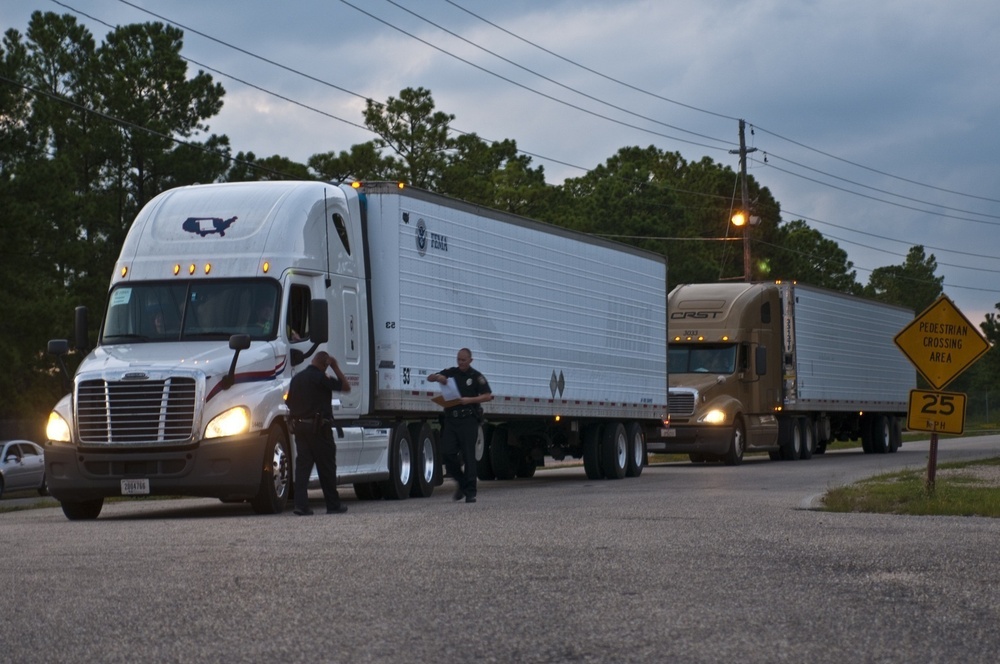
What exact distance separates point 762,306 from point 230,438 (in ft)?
68.6

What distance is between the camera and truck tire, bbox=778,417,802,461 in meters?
37.6

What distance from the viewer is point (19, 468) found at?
112 ft

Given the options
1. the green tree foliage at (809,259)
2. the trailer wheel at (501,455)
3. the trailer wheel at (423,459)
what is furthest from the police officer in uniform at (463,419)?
the green tree foliage at (809,259)

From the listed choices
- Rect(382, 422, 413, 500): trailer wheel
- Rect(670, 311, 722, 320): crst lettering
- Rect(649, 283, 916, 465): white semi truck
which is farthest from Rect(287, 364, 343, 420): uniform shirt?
Rect(670, 311, 722, 320): crst lettering

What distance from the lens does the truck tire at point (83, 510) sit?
59.2ft

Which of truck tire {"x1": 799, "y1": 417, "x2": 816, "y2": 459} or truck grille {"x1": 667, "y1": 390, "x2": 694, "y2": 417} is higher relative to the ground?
truck grille {"x1": 667, "y1": 390, "x2": 694, "y2": 417}

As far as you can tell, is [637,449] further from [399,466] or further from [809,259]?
[809,259]

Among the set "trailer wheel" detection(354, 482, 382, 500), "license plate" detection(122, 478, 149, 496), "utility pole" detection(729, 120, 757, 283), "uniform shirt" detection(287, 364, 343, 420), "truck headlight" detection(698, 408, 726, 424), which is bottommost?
"trailer wheel" detection(354, 482, 382, 500)

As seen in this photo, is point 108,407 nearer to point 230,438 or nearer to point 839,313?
point 230,438

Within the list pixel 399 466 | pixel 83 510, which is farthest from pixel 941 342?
pixel 83 510

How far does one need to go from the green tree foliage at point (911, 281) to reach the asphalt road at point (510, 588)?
360ft

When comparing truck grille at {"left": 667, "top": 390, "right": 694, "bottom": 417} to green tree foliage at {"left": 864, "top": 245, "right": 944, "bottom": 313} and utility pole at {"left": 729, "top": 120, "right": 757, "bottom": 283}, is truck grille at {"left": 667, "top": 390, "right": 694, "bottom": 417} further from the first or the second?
green tree foliage at {"left": 864, "top": 245, "right": 944, "bottom": 313}

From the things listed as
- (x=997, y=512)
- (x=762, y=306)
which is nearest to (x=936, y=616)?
(x=997, y=512)

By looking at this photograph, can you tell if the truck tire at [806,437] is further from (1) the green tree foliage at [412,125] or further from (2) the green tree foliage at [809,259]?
(2) the green tree foliage at [809,259]
